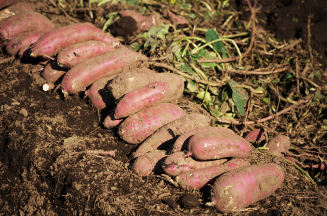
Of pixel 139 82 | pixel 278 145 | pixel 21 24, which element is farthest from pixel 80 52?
pixel 278 145

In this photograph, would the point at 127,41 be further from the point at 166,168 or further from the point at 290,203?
the point at 290,203

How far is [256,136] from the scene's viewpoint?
9.82 ft

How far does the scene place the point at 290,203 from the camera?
2.19 metres

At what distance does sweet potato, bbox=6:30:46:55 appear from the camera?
3262 millimetres

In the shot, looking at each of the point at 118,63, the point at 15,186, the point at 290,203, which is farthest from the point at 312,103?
the point at 15,186

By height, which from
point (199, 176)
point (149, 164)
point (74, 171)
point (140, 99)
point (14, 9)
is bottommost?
point (74, 171)

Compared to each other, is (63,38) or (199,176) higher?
(63,38)

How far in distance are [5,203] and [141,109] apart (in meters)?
1.55

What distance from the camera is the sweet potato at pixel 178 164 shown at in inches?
87.5

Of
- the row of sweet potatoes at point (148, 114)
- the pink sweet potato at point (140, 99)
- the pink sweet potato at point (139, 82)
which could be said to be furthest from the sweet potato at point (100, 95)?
the pink sweet potato at point (140, 99)

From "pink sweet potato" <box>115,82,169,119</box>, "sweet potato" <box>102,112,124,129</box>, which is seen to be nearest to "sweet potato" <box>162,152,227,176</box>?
"pink sweet potato" <box>115,82,169,119</box>

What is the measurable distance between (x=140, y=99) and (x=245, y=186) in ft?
4.10

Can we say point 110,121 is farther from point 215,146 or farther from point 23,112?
point 215,146

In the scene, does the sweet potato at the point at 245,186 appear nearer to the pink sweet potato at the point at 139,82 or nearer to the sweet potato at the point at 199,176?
the sweet potato at the point at 199,176
